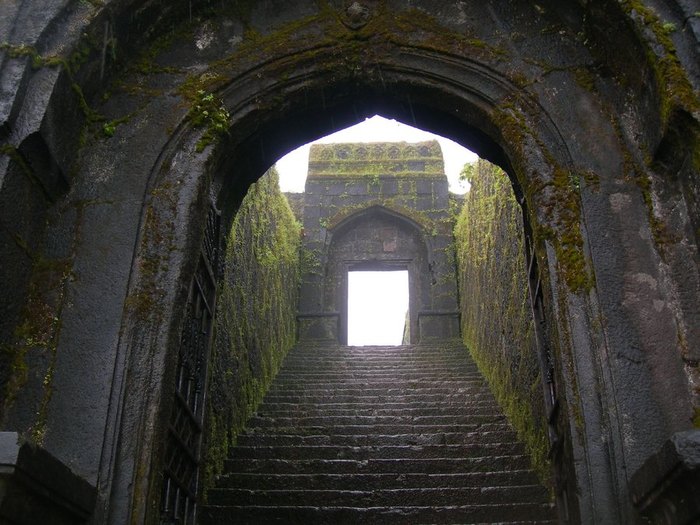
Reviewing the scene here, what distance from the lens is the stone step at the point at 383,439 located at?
7.11 meters

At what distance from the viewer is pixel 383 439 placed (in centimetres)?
716

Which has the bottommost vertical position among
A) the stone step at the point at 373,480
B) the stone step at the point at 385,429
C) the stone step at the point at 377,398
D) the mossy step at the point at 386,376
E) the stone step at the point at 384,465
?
the stone step at the point at 373,480

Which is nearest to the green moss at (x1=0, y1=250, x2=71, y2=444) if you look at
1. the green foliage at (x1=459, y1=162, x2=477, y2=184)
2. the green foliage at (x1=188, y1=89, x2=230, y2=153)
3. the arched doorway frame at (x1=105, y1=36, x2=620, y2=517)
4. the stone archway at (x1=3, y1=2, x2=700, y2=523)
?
the stone archway at (x1=3, y1=2, x2=700, y2=523)

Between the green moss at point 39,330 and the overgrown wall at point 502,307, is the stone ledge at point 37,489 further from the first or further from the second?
the overgrown wall at point 502,307

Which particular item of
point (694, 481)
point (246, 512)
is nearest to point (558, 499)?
point (694, 481)

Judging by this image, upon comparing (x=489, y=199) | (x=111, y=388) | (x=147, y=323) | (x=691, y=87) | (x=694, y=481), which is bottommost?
(x=694, y=481)

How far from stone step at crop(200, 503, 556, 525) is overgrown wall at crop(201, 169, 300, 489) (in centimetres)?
40

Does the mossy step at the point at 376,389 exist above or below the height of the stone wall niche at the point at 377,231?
below

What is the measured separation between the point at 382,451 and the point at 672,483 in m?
4.53

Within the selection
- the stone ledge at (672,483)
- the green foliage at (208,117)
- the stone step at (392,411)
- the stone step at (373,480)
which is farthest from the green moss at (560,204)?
the stone step at (392,411)

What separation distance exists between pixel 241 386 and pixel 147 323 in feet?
14.1

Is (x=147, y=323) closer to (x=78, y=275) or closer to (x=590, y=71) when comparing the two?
(x=78, y=275)

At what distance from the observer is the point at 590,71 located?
395cm

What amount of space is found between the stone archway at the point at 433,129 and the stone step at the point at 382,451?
2985 millimetres
